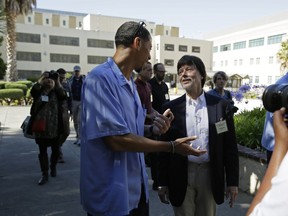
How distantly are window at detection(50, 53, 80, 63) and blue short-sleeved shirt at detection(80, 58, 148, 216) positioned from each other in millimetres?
51678

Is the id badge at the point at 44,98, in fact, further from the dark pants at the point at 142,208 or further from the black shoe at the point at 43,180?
the dark pants at the point at 142,208

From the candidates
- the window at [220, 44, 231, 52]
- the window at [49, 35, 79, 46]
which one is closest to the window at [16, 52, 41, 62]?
the window at [49, 35, 79, 46]

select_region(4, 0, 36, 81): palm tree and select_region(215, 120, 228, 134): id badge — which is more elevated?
select_region(4, 0, 36, 81): palm tree

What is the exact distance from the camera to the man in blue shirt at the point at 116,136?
1.72m

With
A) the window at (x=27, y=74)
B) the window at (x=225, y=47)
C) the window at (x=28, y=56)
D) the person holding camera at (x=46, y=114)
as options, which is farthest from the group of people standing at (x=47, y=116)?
the window at (x=225, y=47)

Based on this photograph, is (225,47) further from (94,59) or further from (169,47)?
(94,59)

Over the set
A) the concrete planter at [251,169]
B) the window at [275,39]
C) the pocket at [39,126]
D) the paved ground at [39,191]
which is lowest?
the paved ground at [39,191]

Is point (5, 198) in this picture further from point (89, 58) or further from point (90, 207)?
point (89, 58)

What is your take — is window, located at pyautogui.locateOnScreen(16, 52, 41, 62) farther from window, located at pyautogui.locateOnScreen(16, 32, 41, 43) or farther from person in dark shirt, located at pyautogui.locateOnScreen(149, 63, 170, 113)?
person in dark shirt, located at pyautogui.locateOnScreen(149, 63, 170, 113)

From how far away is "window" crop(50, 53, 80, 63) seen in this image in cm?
5072

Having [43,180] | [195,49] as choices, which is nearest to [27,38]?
[195,49]

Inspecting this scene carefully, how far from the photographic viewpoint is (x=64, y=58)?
2029 inches

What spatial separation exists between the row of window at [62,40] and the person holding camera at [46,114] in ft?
156

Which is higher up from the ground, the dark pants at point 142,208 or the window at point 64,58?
the window at point 64,58
